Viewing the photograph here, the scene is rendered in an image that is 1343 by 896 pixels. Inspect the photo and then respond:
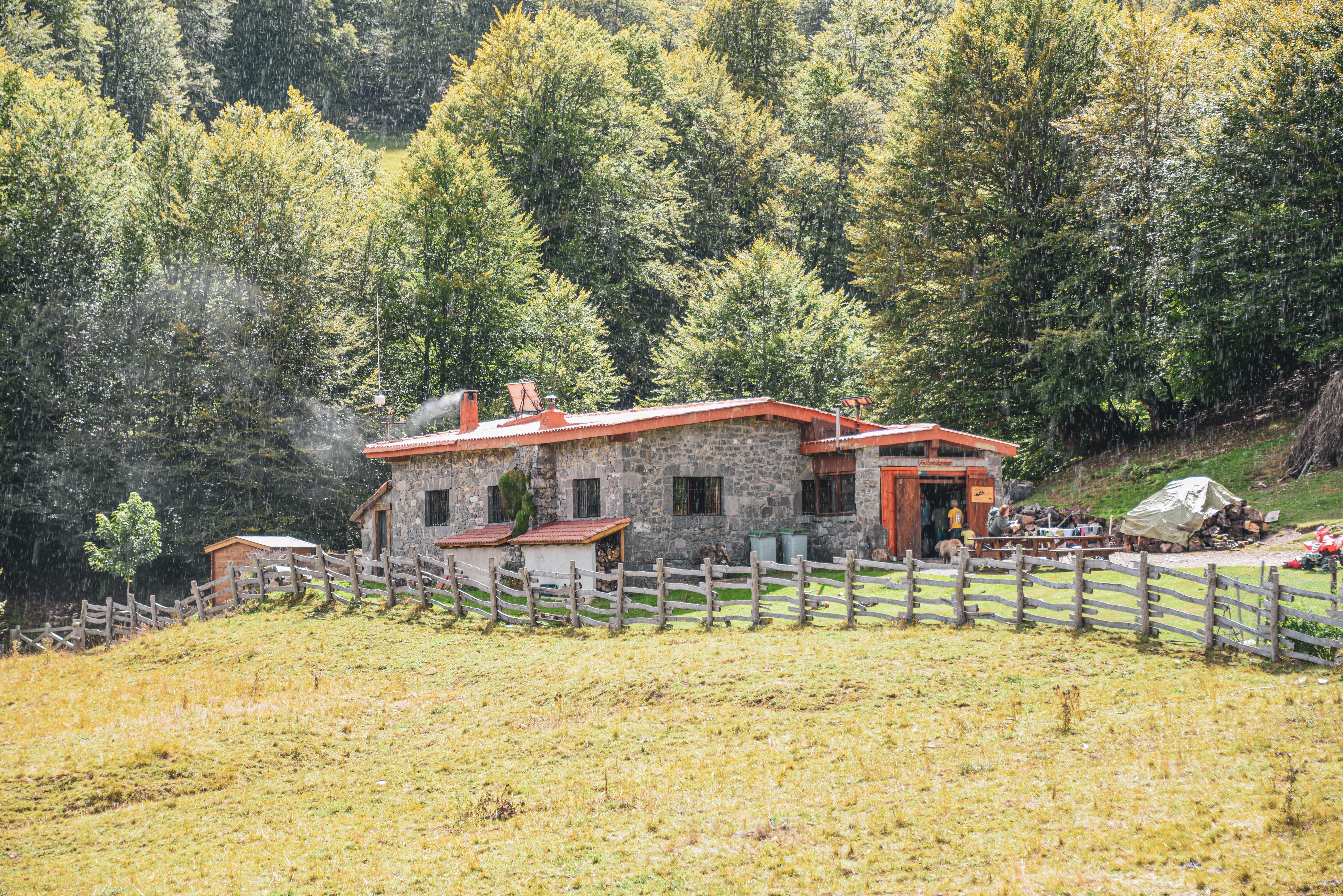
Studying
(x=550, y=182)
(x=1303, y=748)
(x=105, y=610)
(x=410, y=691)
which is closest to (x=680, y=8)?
(x=550, y=182)

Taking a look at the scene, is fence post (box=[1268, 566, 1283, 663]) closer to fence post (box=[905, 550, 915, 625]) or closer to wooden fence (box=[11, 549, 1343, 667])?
wooden fence (box=[11, 549, 1343, 667])

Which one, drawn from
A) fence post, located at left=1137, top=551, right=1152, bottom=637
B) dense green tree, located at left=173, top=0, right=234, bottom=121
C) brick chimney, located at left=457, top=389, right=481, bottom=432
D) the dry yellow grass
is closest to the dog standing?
the dry yellow grass

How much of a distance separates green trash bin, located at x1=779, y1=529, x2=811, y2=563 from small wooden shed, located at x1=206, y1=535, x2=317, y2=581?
1217 centimetres

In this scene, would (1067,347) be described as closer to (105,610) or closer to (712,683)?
(712,683)

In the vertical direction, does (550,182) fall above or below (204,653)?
above

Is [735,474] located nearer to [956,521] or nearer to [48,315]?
[956,521]

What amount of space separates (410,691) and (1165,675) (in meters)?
10.7

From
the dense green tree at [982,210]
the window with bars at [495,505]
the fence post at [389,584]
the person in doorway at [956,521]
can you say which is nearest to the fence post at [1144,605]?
the person in doorway at [956,521]

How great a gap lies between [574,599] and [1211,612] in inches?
422

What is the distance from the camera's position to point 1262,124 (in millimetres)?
27266

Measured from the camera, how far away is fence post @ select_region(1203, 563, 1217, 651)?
1259 cm

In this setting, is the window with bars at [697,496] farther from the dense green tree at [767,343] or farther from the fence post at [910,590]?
the dense green tree at [767,343]

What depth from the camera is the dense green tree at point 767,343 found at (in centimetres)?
3959

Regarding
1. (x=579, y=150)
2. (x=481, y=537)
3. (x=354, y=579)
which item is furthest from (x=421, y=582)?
(x=579, y=150)
